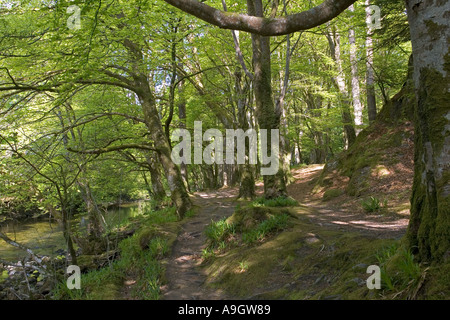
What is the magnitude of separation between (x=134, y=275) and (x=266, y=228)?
10.1 ft

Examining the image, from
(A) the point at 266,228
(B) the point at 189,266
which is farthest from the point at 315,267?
(B) the point at 189,266

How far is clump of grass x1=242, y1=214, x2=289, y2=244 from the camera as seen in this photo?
242 inches

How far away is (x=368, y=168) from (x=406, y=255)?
25.4 ft

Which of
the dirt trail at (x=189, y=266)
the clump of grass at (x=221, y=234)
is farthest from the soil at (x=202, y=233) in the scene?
the clump of grass at (x=221, y=234)

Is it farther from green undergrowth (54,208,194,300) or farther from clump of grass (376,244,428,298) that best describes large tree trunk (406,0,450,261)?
green undergrowth (54,208,194,300)

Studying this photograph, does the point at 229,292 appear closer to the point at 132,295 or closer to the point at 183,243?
the point at 132,295

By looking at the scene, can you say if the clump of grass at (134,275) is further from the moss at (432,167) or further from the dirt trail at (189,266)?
the moss at (432,167)
